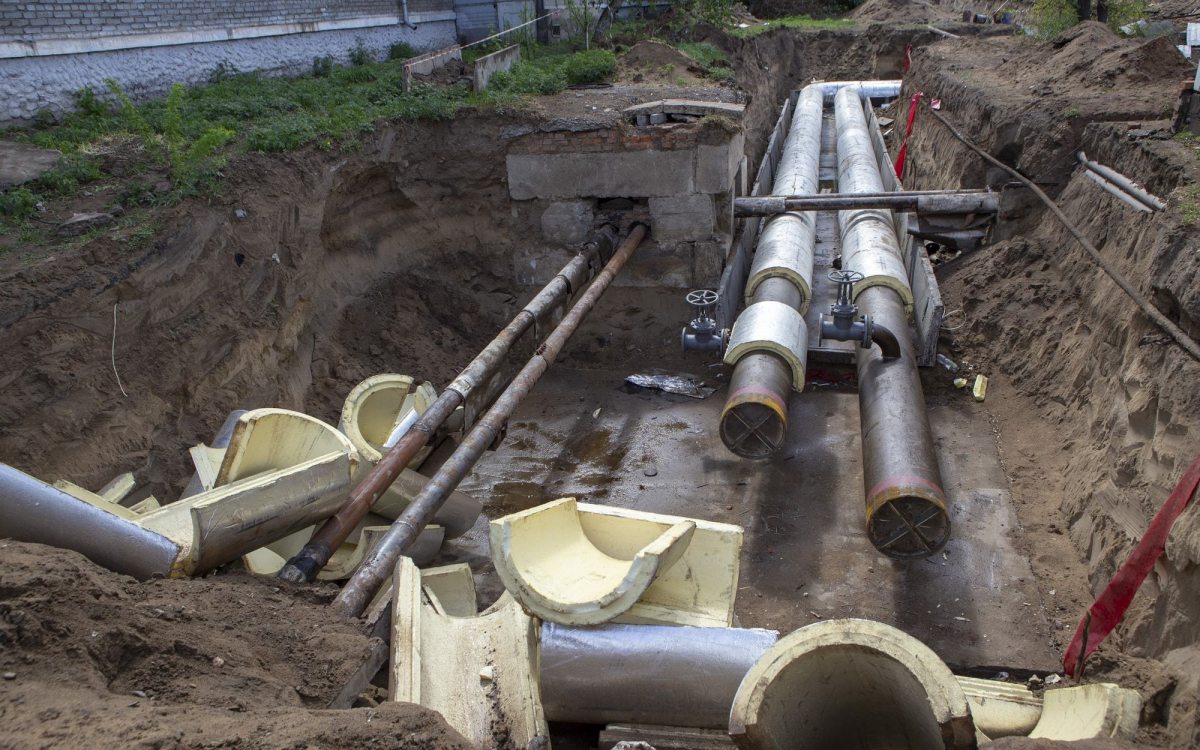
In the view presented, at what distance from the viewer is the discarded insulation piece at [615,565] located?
368cm

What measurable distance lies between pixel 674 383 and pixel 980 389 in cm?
288

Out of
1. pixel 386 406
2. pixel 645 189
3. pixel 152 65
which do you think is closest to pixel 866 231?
pixel 645 189

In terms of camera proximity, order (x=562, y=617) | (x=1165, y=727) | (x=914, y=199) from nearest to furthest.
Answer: (x=1165, y=727), (x=562, y=617), (x=914, y=199)

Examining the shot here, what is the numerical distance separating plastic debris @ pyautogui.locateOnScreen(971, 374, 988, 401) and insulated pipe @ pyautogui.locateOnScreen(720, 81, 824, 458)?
171 cm

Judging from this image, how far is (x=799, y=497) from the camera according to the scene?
6238 millimetres

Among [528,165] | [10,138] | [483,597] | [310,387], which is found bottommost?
[483,597]

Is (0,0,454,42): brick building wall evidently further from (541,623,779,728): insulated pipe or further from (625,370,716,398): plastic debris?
(541,623,779,728): insulated pipe

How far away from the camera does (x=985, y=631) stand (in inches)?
188

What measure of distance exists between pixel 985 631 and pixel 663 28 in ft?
43.9

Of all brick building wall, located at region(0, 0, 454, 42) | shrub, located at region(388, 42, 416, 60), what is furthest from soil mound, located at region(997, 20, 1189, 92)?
brick building wall, located at region(0, 0, 454, 42)

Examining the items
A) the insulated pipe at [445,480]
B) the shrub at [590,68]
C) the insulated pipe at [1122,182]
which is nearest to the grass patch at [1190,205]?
the insulated pipe at [1122,182]

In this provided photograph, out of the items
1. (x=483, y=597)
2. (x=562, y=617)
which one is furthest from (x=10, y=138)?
(x=562, y=617)

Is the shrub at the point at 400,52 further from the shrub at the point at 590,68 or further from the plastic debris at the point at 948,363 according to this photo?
the plastic debris at the point at 948,363

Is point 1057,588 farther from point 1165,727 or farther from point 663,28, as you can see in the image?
point 663,28
